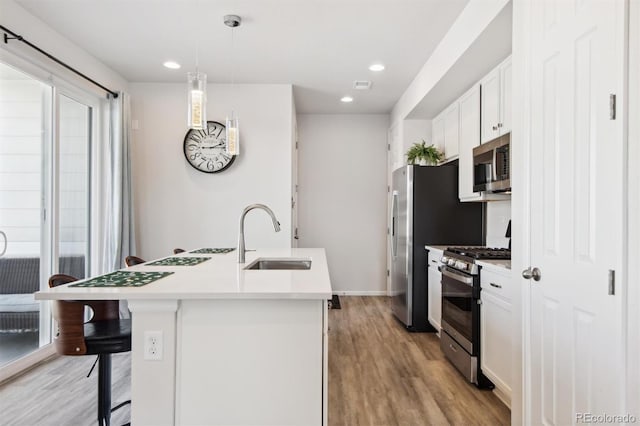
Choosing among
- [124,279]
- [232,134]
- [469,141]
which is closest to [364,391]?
[124,279]

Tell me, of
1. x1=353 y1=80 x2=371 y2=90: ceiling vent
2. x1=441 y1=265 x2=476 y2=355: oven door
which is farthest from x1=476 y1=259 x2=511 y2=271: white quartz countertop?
x1=353 y1=80 x2=371 y2=90: ceiling vent

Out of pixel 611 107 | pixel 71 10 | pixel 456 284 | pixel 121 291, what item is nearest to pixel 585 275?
pixel 611 107

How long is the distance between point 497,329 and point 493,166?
3.75 feet

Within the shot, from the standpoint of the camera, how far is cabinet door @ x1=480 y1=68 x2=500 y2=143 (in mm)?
2973

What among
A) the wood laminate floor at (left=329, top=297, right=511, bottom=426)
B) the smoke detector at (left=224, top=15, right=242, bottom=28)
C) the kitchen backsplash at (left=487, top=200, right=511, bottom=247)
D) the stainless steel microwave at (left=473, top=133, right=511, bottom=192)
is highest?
the smoke detector at (left=224, top=15, right=242, bottom=28)

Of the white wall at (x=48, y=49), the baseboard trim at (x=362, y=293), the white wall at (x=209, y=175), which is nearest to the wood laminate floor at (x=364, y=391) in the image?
the white wall at (x=209, y=175)

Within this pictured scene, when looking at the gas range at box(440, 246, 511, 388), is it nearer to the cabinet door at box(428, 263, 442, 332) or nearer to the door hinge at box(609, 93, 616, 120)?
the cabinet door at box(428, 263, 442, 332)

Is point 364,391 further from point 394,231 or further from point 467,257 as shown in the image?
point 394,231

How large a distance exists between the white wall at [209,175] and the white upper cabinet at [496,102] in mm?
2117

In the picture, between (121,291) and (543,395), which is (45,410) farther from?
(543,395)

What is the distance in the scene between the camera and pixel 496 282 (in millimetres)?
2404

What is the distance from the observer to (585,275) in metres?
1.48

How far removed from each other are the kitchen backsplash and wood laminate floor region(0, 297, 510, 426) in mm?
1111

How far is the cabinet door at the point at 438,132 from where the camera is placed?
172 inches
